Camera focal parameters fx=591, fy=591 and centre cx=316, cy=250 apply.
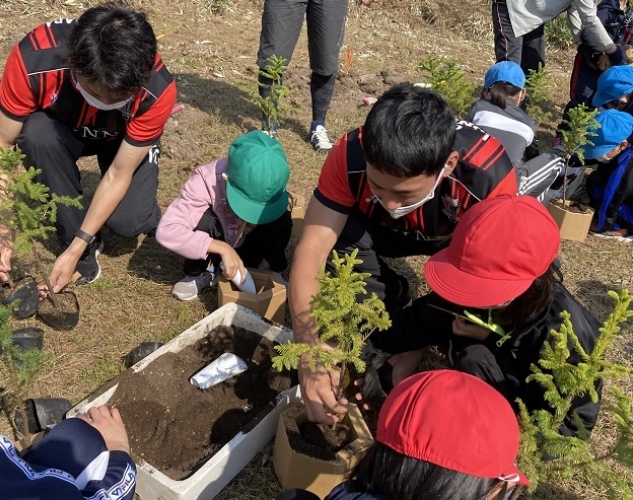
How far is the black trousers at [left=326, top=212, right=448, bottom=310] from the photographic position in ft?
9.87

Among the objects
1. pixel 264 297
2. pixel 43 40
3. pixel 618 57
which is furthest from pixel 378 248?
pixel 618 57

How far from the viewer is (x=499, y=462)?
149 centimetres

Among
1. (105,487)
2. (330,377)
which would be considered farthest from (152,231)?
(105,487)

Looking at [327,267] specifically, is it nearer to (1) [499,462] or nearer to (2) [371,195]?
(2) [371,195]

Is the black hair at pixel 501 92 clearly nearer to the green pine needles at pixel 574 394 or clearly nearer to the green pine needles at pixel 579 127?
the green pine needles at pixel 579 127

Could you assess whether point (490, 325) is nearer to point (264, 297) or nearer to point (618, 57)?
point (264, 297)

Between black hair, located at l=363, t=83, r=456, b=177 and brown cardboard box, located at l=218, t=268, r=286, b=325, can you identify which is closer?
black hair, located at l=363, t=83, r=456, b=177

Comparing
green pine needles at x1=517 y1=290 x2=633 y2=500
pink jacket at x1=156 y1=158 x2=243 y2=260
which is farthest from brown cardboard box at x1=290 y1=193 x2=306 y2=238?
green pine needles at x1=517 y1=290 x2=633 y2=500

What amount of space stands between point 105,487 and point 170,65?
548cm

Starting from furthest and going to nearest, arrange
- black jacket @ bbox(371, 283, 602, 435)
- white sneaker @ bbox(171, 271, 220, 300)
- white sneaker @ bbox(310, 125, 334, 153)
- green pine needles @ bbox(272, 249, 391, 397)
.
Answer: white sneaker @ bbox(310, 125, 334, 153) → white sneaker @ bbox(171, 271, 220, 300) → black jacket @ bbox(371, 283, 602, 435) → green pine needles @ bbox(272, 249, 391, 397)

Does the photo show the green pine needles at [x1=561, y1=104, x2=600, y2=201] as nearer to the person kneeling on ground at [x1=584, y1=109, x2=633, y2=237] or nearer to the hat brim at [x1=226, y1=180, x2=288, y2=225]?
the person kneeling on ground at [x1=584, y1=109, x2=633, y2=237]

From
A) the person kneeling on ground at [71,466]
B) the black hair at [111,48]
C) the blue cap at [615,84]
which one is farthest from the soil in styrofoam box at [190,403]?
the blue cap at [615,84]

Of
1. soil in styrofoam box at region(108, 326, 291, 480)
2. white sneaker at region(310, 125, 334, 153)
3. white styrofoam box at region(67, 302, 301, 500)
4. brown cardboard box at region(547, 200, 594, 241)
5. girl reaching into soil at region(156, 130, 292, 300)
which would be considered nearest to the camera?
white styrofoam box at region(67, 302, 301, 500)

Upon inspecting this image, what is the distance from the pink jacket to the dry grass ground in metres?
0.38
